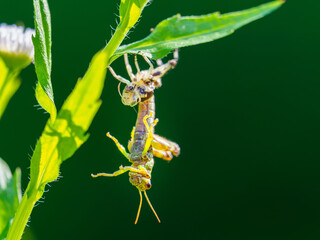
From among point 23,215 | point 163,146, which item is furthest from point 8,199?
point 163,146

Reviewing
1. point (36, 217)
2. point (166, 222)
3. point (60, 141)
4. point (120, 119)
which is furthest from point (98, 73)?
point (166, 222)

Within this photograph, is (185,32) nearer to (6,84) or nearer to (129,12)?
(129,12)

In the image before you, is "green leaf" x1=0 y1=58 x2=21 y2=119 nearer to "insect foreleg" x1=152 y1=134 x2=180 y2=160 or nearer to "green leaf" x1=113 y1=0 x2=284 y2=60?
"green leaf" x1=113 y1=0 x2=284 y2=60

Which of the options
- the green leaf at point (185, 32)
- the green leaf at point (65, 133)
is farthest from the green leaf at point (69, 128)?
the green leaf at point (185, 32)

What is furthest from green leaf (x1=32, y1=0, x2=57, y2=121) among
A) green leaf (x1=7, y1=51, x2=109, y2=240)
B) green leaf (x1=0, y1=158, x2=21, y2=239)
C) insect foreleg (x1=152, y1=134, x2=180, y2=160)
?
insect foreleg (x1=152, y1=134, x2=180, y2=160)

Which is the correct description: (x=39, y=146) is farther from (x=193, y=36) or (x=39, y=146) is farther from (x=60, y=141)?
(x=193, y=36)

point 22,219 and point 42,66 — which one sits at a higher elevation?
point 42,66

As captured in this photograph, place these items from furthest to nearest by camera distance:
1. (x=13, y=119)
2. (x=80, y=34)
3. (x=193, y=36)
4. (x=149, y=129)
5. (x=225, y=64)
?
(x=225, y=64), (x=80, y=34), (x=13, y=119), (x=149, y=129), (x=193, y=36)
